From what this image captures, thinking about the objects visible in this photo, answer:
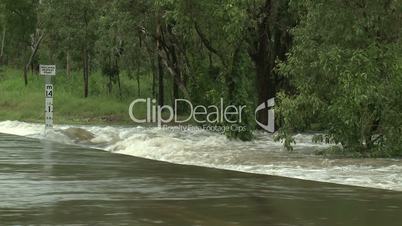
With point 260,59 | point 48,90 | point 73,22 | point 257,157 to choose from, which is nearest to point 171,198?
point 257,157

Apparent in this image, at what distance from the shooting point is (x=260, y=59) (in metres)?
26.6

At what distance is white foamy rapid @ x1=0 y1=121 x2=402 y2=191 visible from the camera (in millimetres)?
13852

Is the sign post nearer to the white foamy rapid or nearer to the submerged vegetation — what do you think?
the white foamy rapid

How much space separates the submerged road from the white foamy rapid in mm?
1245

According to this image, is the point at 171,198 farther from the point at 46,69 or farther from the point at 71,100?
the point at 71,100

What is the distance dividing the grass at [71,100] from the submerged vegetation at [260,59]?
0.38 ft

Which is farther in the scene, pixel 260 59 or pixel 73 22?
pixel 73 22

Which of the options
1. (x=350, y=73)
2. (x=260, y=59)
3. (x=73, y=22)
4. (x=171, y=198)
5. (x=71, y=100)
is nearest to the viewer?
(x=171, y=198)

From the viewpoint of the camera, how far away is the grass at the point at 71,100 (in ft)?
118

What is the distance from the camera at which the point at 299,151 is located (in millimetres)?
19953

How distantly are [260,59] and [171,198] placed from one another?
16.8m

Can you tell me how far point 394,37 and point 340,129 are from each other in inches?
118

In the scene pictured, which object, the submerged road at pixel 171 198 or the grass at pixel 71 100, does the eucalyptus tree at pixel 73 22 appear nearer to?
the grass at pixel 71 100

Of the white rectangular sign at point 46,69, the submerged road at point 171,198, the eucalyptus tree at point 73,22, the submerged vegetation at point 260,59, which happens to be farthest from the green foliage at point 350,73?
the eucalyptus tree at point 73,22
